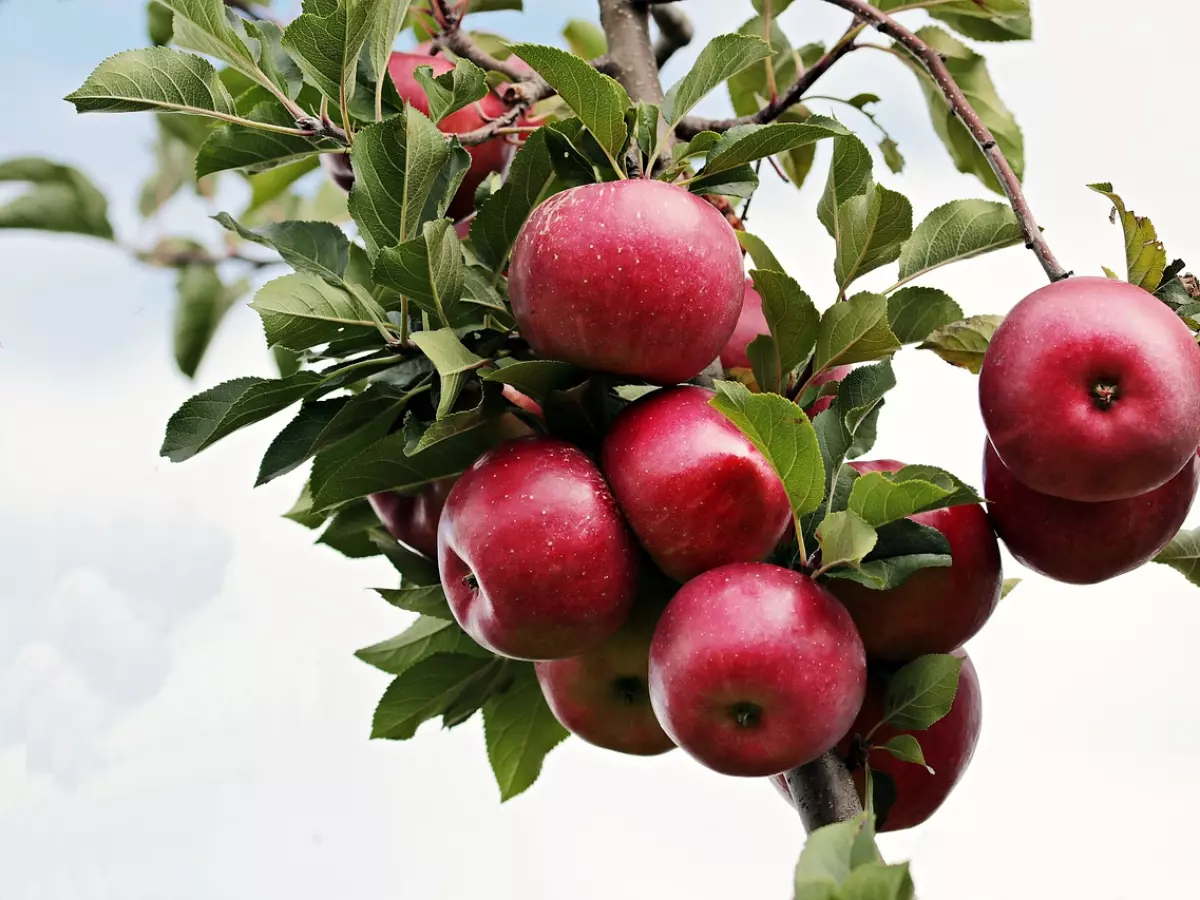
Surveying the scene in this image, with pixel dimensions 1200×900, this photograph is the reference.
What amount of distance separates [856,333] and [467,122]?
36cm

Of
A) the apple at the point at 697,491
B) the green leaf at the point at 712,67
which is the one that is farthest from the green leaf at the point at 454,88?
the apple at the point at 697,491

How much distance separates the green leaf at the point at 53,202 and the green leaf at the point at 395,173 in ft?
1.55

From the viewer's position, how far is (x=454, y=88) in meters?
0.72

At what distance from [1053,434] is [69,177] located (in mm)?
811

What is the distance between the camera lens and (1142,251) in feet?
2.33

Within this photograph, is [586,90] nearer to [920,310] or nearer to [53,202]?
[920,310]

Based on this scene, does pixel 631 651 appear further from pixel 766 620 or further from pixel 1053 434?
pixel 1053 434

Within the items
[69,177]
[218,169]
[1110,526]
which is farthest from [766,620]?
[69,177]

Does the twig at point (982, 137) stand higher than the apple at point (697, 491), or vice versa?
the twig at point (982, 137)

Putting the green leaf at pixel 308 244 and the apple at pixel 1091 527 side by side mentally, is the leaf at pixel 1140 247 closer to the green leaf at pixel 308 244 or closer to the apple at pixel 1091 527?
the apple at pixel 1091 527

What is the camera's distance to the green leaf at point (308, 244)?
714mm

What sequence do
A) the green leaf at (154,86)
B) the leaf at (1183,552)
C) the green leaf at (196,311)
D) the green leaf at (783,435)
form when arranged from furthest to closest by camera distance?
the green leaf at (196,311), the leaf at (1183,552), the green leaf at (154,86), the green leaf at (783,435)

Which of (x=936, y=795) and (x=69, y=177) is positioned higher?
(x=69, y=177)

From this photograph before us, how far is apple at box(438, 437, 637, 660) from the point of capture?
0.65m
